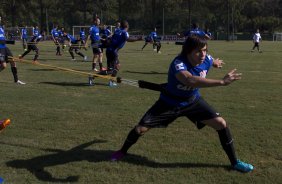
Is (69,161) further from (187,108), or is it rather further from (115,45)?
(115,45)

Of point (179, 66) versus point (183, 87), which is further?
point (183, 87)

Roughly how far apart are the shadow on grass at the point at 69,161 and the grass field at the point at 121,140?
1 cm

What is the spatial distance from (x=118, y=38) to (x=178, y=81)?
7.81 meters

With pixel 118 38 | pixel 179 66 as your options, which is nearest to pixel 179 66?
pixel 179 66

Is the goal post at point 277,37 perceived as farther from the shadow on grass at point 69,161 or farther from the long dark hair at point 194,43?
the long dark hair at point 194,43

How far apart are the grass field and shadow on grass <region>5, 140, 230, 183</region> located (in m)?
0.01

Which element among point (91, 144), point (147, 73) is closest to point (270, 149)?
point (91, 144)

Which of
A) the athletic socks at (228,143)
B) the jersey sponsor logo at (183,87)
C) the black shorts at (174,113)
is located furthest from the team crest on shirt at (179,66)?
the athletic socks at (228,143)

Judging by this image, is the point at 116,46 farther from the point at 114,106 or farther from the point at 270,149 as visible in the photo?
the point at 270,149

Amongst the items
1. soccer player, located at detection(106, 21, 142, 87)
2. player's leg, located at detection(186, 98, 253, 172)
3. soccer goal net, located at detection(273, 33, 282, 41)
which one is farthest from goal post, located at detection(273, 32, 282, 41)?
player's leg, located at detection(186, 98, 253, 172)

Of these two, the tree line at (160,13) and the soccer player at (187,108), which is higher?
the tree line at (160,13)

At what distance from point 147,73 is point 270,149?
1014cm

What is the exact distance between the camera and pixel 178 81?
491 cm

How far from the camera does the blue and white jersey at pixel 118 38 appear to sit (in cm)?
1232
